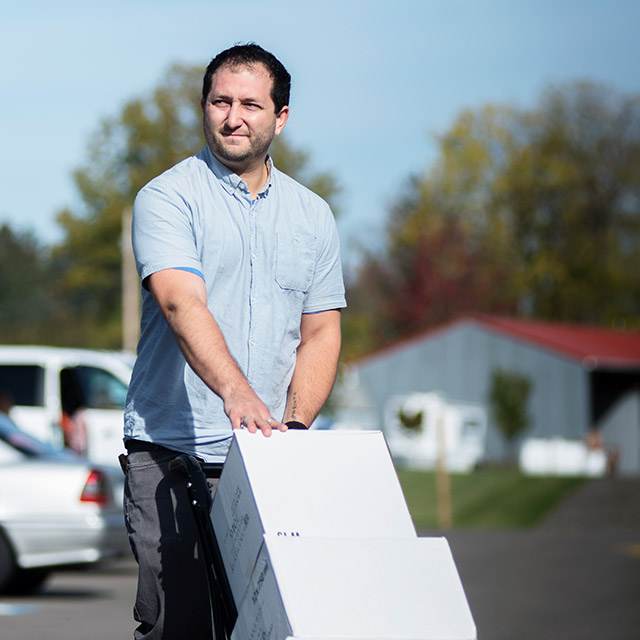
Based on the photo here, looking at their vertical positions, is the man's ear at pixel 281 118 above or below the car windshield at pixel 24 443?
above

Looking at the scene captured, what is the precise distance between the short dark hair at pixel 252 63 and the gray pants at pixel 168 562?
3.48 ft

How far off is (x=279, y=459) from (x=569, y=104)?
5640cm

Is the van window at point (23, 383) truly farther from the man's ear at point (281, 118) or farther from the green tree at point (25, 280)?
the green tree at point (25, 280)

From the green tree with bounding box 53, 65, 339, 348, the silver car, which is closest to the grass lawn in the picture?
the silver car

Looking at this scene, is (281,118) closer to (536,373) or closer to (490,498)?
(490,498)

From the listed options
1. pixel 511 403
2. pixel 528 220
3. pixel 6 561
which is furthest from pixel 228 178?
pixel 528 220

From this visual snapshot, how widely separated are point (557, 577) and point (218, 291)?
11475 mm

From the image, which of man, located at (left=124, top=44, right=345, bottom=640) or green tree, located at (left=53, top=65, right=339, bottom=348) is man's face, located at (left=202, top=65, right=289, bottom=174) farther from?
green tree, located at (left=53, top=65, right=339, bottom=348)

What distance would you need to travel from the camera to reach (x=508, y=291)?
61812mm

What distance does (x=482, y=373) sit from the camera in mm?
47500

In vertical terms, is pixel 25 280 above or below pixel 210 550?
below

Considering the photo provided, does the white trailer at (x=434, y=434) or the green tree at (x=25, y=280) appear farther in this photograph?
the green tree at (x=25, y=280)

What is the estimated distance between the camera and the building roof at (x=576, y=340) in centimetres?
4334

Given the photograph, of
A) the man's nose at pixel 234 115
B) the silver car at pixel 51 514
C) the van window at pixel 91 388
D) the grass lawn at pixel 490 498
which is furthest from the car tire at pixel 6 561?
the grass lawn at pixel 490 498
